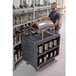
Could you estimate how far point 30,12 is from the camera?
384 centimetres
